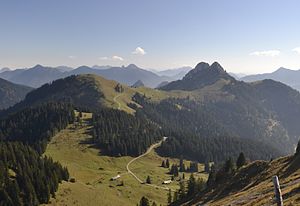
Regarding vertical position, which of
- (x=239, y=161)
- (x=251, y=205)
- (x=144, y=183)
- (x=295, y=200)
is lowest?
(x=144, y=183)

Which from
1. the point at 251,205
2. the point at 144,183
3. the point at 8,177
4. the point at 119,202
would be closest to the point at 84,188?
the point at 119,202

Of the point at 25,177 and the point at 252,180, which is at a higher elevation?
the point at 252,180

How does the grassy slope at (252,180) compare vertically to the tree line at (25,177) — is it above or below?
above

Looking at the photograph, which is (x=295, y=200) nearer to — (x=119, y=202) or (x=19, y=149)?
(x=119, y=202)

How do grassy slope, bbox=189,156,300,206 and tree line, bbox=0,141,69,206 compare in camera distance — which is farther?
tree line, bbox=0,141,69,206

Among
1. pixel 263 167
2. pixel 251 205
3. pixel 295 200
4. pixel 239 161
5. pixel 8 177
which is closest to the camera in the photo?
pixel 295 200

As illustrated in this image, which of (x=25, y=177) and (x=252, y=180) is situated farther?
(x=25, y=177)

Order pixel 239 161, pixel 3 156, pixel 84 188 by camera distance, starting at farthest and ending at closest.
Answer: pixel 84 188 → pixel 3 156 → pixel 239 161

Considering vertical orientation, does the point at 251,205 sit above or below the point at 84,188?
above

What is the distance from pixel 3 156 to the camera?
13662cm

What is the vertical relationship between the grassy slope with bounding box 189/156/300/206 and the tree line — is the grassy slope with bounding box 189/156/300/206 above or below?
above

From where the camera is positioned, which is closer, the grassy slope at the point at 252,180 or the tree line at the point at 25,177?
the grassy slope at the point at 252,180

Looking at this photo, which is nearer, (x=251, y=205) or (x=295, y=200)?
(x=295, y=200)

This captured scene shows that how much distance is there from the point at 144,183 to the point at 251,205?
14166cm
